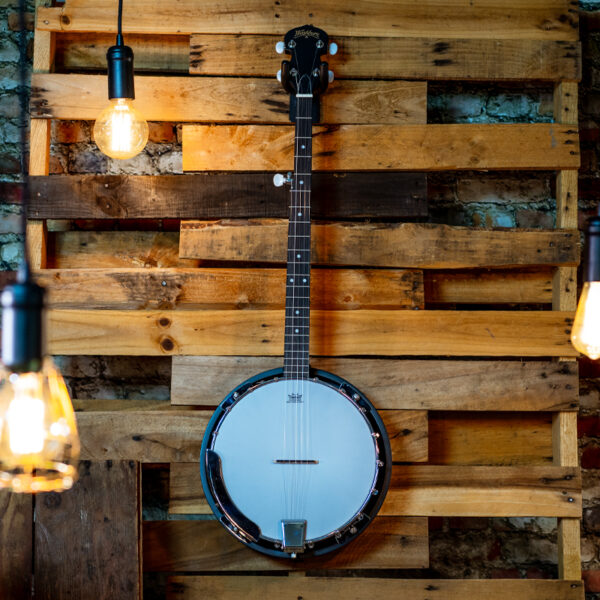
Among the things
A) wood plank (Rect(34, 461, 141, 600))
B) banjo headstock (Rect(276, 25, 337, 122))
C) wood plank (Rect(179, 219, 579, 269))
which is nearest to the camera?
wood plank (Rect(34, 461, 141, 600))

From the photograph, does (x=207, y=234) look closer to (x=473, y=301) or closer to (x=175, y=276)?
(x=175, y=276)

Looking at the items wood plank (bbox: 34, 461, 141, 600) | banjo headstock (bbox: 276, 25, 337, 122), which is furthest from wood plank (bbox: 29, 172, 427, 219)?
wood plank (bbox: 34, 461, 141, 600)

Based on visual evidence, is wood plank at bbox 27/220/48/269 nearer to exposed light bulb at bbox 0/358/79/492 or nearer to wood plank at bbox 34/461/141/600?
wood plank at bbox 34/461/141/600

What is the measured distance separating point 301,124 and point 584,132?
92cm

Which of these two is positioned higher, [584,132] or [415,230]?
[584,132]

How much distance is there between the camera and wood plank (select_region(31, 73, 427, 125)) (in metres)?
2.07

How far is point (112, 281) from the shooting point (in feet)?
6.76

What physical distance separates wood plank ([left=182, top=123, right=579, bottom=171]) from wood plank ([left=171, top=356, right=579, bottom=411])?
1.88 ft

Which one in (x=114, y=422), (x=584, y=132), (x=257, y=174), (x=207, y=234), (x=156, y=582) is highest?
(x=584, y=132)

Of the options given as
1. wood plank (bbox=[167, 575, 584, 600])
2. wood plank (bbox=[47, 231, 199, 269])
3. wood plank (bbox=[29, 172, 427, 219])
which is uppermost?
wood plank (bbox=[29, 172, 427, 219])

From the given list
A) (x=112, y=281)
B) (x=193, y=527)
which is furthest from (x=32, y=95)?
(x=193, y=527)

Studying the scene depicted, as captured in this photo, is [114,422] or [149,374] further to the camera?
[149,374]

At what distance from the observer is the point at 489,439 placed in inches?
82.7

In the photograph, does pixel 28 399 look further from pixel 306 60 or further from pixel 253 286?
pixel 306 60
